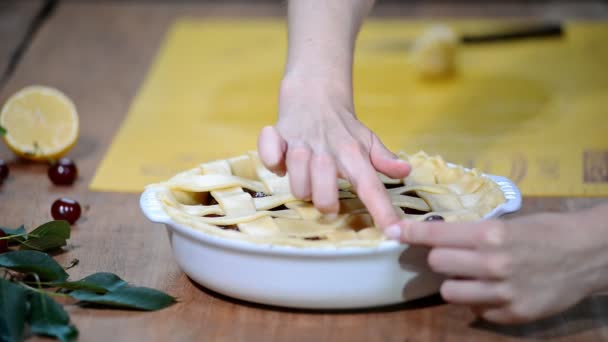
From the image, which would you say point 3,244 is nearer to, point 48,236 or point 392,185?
point 48,236

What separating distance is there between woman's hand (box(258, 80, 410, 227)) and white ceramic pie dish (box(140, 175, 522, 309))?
65mm

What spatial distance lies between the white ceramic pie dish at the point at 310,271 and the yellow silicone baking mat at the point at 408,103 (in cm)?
60

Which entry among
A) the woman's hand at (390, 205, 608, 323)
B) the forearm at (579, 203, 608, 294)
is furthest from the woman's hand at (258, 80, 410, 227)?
the forearm at (579, 203, 608, 294)

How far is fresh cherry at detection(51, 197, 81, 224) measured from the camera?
1.57m

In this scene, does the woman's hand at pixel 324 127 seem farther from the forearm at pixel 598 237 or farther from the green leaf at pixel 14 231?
the green leaf at pixel 14 231

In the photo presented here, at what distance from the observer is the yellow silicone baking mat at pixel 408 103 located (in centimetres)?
188

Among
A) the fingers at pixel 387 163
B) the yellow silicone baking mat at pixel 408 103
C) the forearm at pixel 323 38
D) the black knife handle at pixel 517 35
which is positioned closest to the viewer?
the fingers at pixel 387 163

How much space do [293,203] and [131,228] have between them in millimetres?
417

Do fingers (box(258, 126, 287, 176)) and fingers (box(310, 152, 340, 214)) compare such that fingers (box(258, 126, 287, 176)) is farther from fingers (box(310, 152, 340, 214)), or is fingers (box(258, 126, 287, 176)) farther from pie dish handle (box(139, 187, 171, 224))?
pie dish handle (box(139, 187, 171, 224))

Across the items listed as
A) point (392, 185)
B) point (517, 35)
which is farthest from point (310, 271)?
point (517, 35)

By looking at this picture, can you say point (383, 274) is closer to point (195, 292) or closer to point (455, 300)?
point (455, 300)

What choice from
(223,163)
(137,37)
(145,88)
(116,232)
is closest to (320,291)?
(223,163)

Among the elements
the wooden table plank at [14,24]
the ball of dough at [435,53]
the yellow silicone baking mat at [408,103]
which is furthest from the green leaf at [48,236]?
the ball of dough at [435,53]

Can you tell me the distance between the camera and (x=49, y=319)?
3.79 ft
